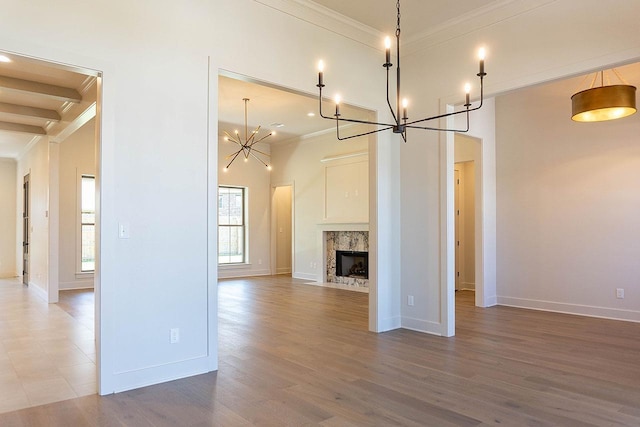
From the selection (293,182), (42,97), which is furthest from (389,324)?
(293,182)

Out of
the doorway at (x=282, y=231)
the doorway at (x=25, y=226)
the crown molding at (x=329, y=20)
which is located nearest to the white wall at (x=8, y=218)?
the doorway at (x=25, y=226)

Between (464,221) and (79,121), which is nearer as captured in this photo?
(79,121)

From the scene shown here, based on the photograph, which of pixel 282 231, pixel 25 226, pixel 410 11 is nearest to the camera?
pixel 410 11

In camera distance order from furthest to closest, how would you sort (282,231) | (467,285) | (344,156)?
(282,231) → (344,156) → (467,285)

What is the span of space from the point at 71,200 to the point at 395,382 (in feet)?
25.8

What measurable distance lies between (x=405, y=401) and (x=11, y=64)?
5201 millimetres

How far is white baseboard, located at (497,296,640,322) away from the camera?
5.52 m

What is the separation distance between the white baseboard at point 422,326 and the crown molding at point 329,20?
3162 mm

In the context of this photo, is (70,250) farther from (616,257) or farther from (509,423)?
(616,257)

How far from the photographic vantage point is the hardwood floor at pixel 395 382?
105 inches

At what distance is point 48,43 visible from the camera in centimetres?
286

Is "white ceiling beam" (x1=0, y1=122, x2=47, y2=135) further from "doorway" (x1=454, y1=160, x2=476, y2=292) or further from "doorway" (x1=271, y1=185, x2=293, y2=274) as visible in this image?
"doorway" (x1=454, y1=160, x2=476, y2=292)

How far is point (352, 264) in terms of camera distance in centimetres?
954

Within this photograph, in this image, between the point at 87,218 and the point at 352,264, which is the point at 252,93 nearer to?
the point at 352,264
